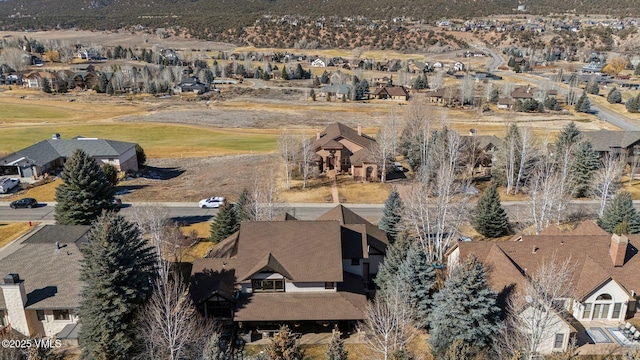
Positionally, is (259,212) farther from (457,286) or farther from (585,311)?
(585,311)

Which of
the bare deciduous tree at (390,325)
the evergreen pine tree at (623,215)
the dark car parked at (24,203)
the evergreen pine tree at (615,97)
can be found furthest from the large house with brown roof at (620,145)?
the dark car parked at (24,203)

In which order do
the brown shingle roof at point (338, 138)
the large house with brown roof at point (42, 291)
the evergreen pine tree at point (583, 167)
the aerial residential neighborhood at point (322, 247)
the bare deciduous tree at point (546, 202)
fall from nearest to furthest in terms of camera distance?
1. the aerial residential neighborhood at point (322, 247)
2. the large house with brown roof at point (42, 291)
3. the bare deciduous tree at point (546, 202)
4. the evergreen pine tree at point (583, 167)
5. the brown shingle roof at point (338, 138)

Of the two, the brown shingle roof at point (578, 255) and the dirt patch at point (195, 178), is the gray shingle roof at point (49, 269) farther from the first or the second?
the brown shingle roof at point (578, 255)

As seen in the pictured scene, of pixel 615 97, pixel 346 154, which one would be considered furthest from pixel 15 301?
pixel 615 97

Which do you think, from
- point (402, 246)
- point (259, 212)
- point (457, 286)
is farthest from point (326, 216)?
point (457, 286)

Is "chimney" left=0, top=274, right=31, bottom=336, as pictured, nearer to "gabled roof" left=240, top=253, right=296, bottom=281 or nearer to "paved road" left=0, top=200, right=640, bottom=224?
"gabled roof" left=240, top=253, right=296, bottom=281

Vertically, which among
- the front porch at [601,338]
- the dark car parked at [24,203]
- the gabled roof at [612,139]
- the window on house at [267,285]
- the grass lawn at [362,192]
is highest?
the gabled roof at [612,139]
